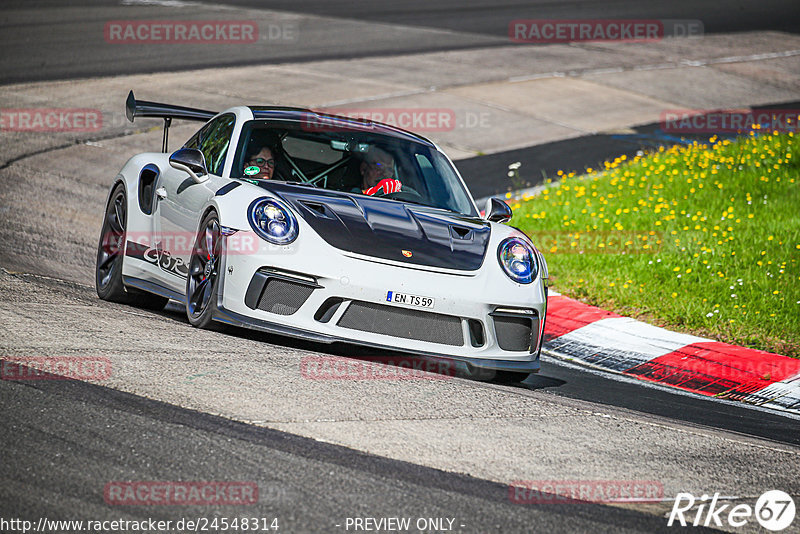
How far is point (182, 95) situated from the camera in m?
15.9

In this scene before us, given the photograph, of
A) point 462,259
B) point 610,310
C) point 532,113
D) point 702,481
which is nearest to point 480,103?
point 532,113

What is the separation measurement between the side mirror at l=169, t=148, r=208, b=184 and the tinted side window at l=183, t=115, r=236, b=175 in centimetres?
14

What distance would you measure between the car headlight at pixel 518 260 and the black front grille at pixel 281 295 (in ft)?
4.00

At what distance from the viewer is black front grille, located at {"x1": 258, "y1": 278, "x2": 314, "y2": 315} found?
19.1 feet

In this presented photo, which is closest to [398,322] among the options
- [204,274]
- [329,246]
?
[329,246]

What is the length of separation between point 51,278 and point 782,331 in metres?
5.27

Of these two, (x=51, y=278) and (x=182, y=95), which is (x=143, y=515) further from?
(x=182, y=95)
